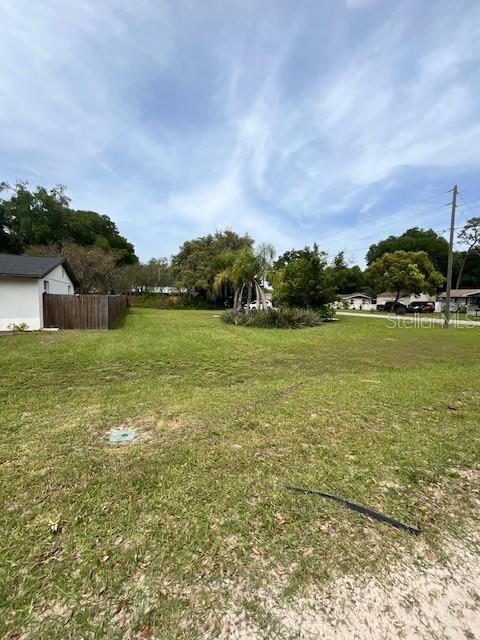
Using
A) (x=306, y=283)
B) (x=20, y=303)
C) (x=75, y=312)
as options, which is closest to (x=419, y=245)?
(x=306, y=283)

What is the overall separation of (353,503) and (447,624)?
81 centimetres

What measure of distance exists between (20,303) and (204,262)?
2086 centimetres

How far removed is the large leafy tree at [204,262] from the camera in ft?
102

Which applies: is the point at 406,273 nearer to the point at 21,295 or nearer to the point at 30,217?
the point at 21,295

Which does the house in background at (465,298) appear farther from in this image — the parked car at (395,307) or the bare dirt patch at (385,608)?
the bare dirt patch at (385,608)

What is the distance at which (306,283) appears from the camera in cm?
1769

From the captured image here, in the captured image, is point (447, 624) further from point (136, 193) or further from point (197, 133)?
point (136, 193)

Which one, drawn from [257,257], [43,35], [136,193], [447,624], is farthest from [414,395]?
[136,193]

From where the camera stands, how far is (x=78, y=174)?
16188 millimetres

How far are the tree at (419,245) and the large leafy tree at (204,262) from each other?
34719 mm

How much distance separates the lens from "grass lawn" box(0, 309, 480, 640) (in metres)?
1.44

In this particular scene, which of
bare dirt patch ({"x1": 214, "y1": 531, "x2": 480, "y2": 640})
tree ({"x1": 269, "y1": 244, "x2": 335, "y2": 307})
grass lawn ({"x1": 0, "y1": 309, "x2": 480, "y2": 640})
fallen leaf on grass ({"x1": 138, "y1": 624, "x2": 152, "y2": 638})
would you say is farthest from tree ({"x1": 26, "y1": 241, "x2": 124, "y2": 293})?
bare dirt patch ({"x1": 214, "y1": 531, "x2": 480, "y2": 640})

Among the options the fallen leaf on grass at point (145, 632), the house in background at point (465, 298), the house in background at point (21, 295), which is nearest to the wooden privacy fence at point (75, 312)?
the house in background at point (21, 295)

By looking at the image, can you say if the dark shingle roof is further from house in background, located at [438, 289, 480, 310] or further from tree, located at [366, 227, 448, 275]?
tree, located at [366, 227, 448, 275]
